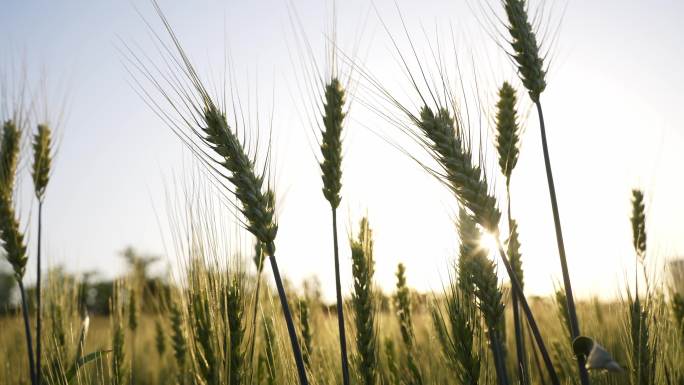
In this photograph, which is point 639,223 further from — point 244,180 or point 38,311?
point 38,311

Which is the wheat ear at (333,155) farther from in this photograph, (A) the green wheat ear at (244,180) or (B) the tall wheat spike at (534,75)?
(B) the tall wheat spike at (534,75)

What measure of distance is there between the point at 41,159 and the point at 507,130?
2615 mm

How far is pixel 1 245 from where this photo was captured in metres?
2.83

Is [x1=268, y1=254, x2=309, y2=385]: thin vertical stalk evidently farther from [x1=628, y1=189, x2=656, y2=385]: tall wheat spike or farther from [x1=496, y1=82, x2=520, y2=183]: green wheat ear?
[x1=628, y1=189, x2=656, y2=385]: tall wheat spike

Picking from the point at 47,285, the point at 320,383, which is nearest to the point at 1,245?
the point at 47,285

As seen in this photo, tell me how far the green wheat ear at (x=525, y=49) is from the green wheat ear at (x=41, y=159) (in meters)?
2.63

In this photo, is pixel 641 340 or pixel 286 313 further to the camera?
pixel 641 340

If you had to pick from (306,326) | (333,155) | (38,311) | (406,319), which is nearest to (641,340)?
(406,319)

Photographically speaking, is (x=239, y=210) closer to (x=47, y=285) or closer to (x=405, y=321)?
(x=405, y=321)

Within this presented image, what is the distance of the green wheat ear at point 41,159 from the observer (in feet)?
9.93

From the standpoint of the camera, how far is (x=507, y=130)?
2.44 metres

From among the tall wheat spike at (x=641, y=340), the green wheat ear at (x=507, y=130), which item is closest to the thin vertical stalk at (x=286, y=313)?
the green wheat ear at (x=507, y=130)

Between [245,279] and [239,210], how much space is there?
0.39m

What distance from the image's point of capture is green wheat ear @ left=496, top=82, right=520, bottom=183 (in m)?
2.35
